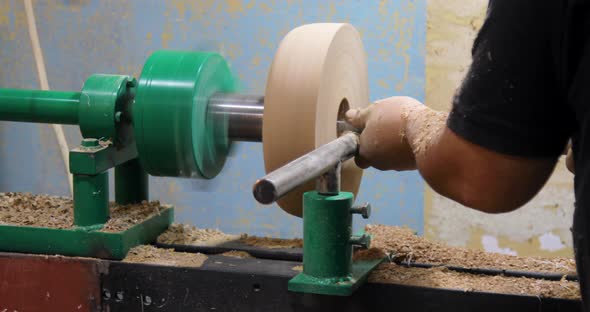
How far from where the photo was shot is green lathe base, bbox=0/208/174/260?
4.24ft

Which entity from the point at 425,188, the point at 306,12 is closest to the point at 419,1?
the point at 306,12

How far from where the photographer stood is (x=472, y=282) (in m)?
1.15

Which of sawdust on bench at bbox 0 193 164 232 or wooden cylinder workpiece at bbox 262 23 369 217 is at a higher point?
wooden cylinder workpiece at bbox 262 23 369 217

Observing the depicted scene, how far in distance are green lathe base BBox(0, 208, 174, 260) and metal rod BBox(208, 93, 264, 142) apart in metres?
0.25

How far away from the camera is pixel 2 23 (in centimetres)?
268

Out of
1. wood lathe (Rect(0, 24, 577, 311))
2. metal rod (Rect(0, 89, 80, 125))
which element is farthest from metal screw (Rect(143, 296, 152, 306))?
metal rod (Rect(0, 89, 80, 125))

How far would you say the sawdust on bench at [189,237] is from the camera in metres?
1.40

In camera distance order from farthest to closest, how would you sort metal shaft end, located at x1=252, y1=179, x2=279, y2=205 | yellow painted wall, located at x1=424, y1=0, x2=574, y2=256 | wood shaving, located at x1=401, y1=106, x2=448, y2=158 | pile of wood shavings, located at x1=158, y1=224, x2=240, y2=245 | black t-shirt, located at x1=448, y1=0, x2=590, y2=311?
yellow painted wall, located at x1=424, y1=0, x2=574, y2=256 < pile of wood shavings, located at x1=158, y1=224, x2=240, y2=245 < wood shaving, located at x1=401, y1=106, x2=448, y2=158 < metal shaft end, located at x1=252, y1=179, x2=279, y2=205 < black t-shirt, located at x1=448, y1=0, x2=590, y2=311

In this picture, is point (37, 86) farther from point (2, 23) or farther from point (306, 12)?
point (306, 12)

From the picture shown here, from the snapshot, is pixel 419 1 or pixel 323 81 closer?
pixel 323 81

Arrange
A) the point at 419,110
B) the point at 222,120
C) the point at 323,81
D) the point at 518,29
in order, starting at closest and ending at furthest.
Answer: the point at 518,29 < the point at 419,110 < the point at 323,81 < the point at 222,120

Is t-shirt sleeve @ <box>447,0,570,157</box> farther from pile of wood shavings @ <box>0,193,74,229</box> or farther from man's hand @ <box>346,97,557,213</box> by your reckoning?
pile of wood shavings @ <box>0,193,74,229</box>

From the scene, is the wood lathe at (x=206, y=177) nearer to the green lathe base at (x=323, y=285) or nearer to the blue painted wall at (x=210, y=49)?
the green lathe base at (x=323, y=285)

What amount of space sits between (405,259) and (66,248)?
0.60 meters
